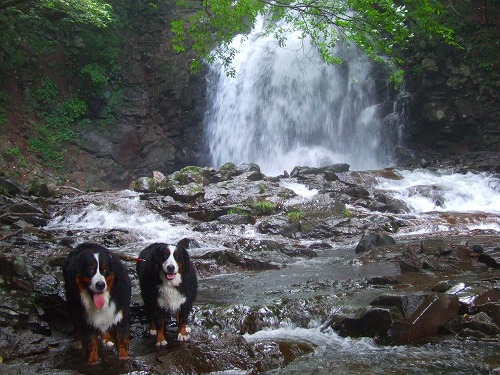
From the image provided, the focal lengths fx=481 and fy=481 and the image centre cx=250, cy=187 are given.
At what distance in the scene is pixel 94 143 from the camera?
20797 mm

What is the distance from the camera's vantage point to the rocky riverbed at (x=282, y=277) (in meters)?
4.02

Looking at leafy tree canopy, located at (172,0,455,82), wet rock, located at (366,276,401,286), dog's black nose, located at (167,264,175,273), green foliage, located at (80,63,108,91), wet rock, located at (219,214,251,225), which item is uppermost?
green foliage, located at (80,63,108,91)

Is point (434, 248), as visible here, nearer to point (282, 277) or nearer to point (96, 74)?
point (282, 277)

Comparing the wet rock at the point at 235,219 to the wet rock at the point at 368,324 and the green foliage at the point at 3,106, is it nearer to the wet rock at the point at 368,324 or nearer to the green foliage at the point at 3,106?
the wet rock at the point at 368,324

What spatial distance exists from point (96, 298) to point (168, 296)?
2.16 ft

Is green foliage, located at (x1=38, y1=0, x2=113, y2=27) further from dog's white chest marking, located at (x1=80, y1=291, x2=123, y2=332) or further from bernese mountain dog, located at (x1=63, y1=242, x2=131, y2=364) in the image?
dog's white chest marking, located at (x1=80, y1=291, x2=123, y2=332)

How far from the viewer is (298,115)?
67.4ft

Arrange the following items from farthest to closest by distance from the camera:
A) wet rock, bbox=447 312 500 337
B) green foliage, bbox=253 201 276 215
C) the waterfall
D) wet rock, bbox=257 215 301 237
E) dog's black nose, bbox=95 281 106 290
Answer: the waterfall → green foliage, bbox=253 201 276 215 → wet rock, bbox=257 215 301 237 → wet rock, bbox=447 312 500 337 → dog's black nose, bbox=95 281 106 290

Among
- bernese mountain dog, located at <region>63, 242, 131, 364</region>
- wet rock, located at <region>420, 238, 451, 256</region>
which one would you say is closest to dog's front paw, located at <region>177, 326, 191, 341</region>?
bernese mountain dog, located at <region>63, 242, 131, 364</region>

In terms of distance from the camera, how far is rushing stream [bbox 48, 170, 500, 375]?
13.1 feet

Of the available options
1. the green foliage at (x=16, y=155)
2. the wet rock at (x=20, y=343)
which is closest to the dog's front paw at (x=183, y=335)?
the wet rock at (x=20, y=343)

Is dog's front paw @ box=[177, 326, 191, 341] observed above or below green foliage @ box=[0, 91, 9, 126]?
below

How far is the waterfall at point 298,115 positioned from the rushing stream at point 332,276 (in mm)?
4655

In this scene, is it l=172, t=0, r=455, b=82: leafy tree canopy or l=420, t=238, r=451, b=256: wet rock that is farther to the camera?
l=420, t=238, r=451, b=256: wet rock
